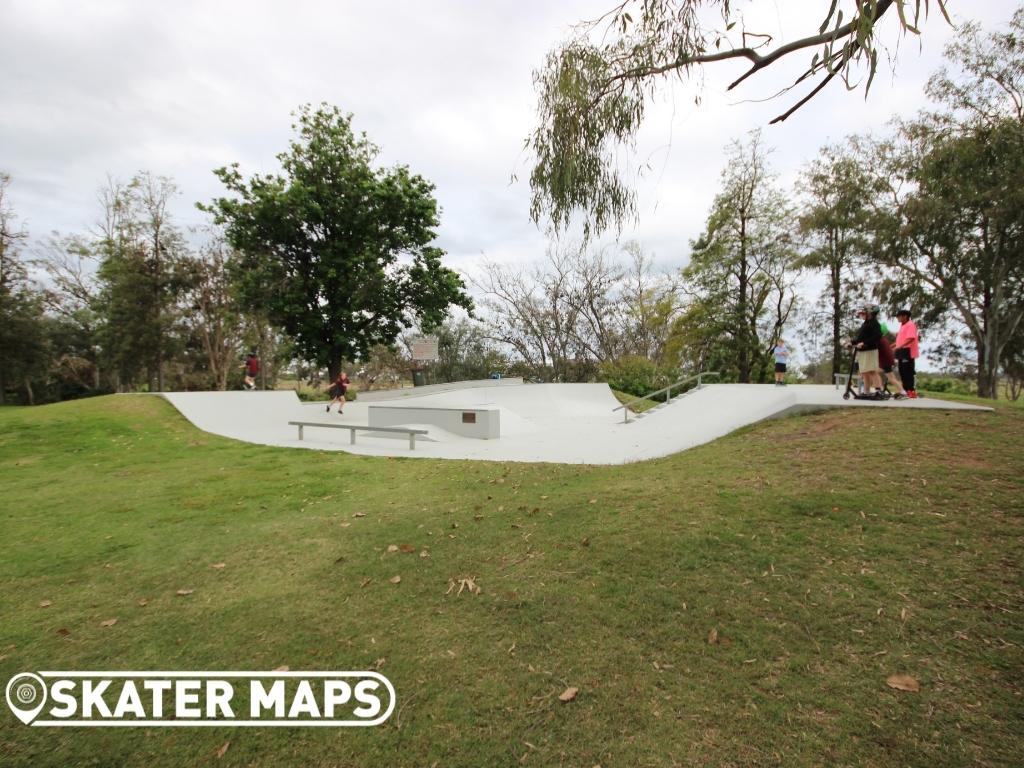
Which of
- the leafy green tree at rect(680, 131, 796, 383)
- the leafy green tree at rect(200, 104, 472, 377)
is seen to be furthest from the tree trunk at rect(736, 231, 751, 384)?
the leafy green tree at rect(200, 104, 472, 377)

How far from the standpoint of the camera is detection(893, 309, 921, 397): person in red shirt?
28.3 ft

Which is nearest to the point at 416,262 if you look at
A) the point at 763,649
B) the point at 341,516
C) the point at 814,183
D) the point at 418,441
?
the point at 418,441

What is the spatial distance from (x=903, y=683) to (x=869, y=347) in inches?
317

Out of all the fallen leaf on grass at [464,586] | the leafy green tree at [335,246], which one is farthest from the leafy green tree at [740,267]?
the fallen leaf on grass at [464,586]

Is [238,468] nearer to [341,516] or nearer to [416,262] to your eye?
[341,516]

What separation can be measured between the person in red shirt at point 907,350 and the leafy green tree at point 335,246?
54.3ft

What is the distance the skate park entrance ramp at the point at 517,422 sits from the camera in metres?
9.02

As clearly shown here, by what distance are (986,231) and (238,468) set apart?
25.7m

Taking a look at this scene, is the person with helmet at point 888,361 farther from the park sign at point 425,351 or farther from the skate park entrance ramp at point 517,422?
the park sign at point 425,351

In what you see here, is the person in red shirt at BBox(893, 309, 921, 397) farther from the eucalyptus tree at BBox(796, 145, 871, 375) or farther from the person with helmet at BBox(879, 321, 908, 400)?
the eucalyptus tree at BBox(796, 145, 871, 375)

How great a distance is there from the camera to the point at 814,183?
2292 centimetres

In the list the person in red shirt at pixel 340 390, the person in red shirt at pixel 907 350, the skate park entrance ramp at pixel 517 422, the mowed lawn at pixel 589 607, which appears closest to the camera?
the mowed lawn at pixel 589 607

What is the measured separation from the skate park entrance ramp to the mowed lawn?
274cm

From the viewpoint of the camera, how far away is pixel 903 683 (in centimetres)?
247
